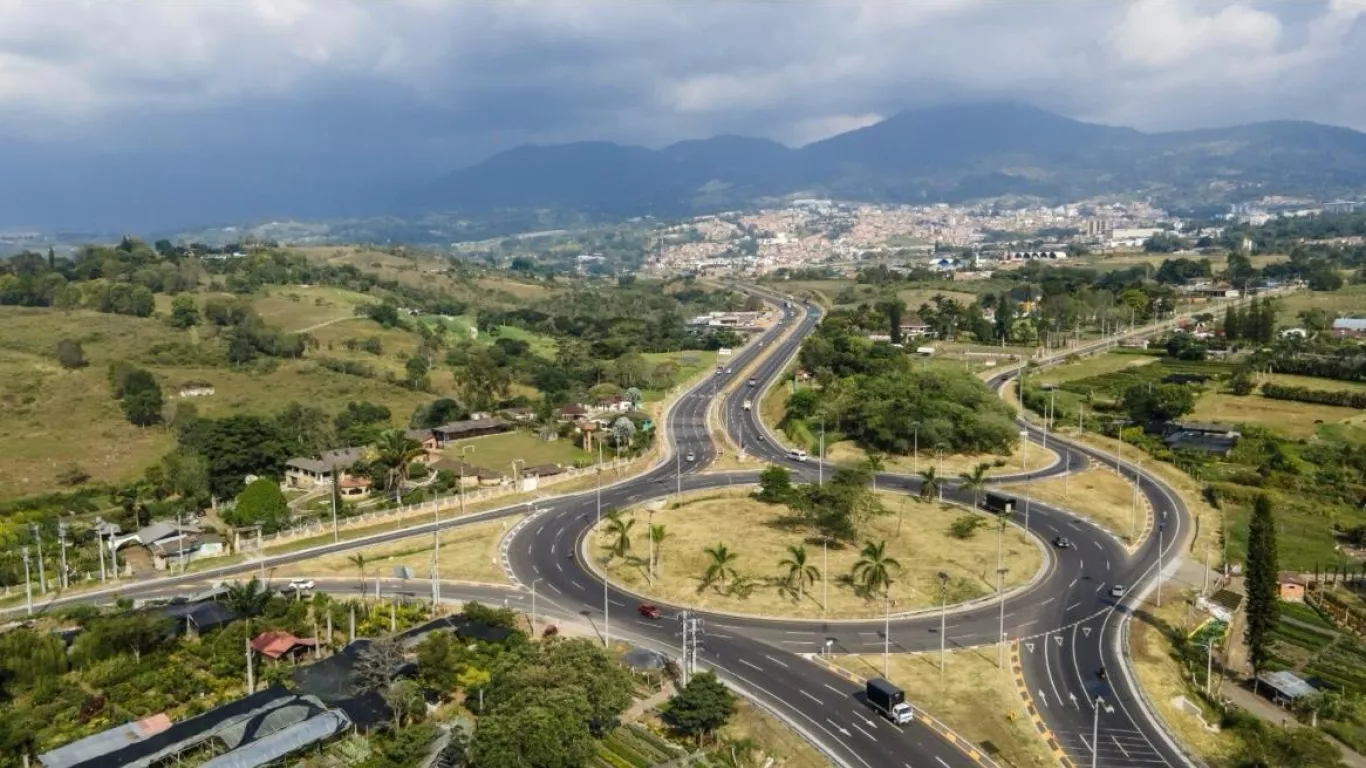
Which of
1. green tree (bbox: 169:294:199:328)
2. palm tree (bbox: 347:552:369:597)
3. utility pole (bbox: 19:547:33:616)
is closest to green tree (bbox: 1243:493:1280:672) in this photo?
palm tree (bbox: 347:552:369:597)

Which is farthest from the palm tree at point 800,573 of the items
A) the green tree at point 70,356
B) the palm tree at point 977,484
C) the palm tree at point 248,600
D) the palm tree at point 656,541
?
the green tree at point 70,356

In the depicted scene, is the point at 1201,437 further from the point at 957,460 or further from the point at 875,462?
the point at 875,462

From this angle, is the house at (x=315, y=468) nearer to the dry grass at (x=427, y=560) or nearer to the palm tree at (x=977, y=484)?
the dry grass at (x=427, y=560)

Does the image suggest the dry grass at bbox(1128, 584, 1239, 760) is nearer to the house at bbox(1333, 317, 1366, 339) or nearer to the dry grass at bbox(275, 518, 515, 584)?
the dry grass at bbox(275, 518, 515, 584)

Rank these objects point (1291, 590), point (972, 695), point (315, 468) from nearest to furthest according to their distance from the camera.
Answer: point (972, 695)
point (1291, 590)
point (315, 468)

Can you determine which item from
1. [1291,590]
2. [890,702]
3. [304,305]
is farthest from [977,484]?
[304,305]
